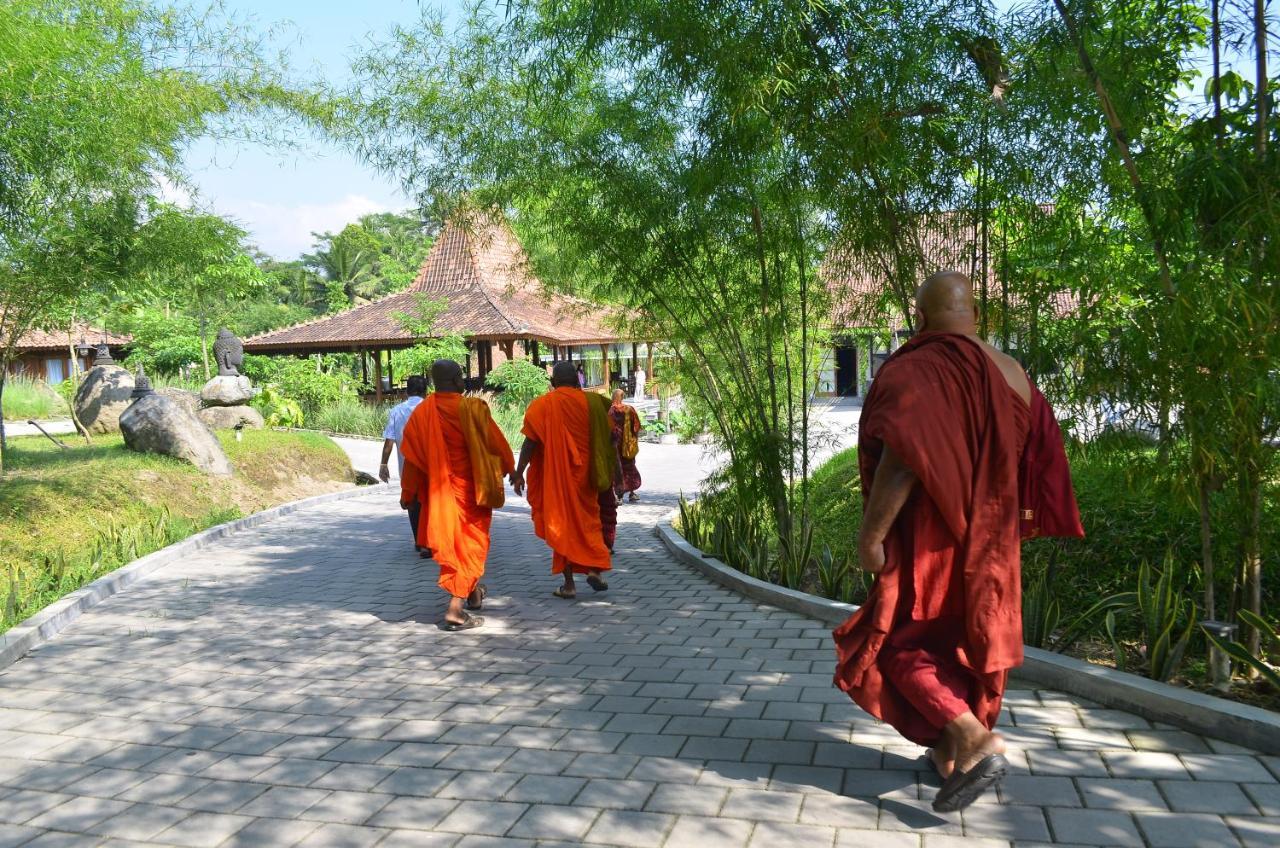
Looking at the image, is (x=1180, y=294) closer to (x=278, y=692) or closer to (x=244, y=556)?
(x=278, y=692)

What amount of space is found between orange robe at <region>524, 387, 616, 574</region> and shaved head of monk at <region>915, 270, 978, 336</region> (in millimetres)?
3794

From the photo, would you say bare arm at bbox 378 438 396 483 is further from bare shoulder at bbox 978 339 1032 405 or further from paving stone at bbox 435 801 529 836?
bare shoulder at bbox 978 339 1032 405

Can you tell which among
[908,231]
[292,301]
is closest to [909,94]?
[908,231]

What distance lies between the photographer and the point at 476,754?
12.7ft

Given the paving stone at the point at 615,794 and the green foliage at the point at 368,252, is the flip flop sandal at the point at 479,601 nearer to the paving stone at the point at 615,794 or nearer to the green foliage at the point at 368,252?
the paving stone at the point at 615,794

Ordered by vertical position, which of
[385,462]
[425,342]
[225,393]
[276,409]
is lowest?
[385,462]

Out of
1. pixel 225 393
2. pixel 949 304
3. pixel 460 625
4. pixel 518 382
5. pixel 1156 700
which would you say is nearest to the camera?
pixel 949 304

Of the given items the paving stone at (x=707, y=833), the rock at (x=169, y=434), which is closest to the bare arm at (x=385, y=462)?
the rock at (x=169, y=434)

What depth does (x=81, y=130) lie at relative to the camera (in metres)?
7.88

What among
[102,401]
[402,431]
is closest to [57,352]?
[102,401]

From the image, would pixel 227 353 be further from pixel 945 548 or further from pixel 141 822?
pixel 945 548

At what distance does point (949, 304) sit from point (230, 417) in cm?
1746

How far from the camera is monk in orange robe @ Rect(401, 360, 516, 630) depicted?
6.12 meters

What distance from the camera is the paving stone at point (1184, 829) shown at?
2.90 metres
